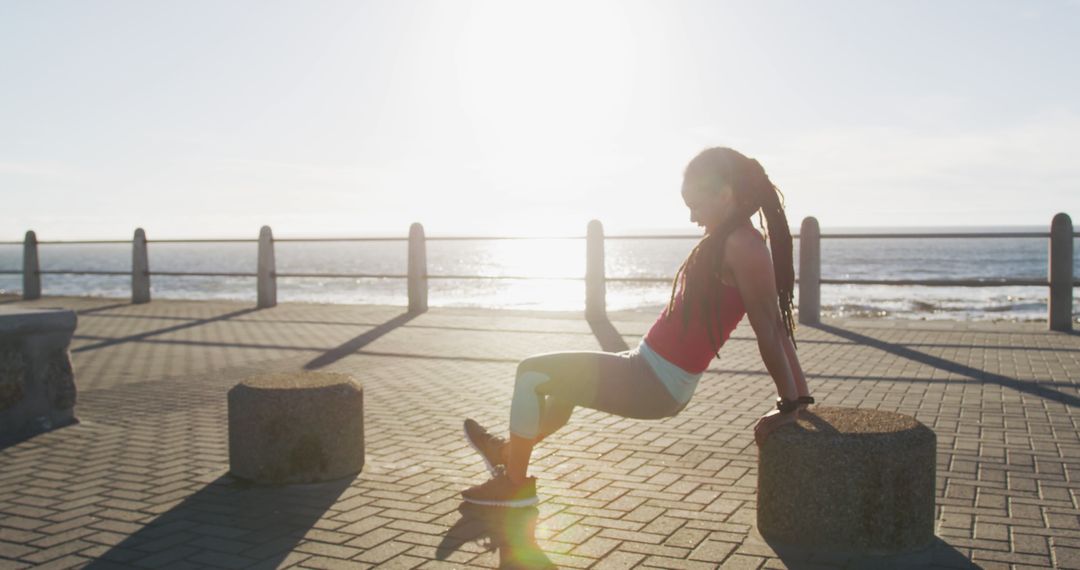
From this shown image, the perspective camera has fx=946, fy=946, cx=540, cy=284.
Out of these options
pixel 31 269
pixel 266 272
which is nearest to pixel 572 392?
pixel 266 272

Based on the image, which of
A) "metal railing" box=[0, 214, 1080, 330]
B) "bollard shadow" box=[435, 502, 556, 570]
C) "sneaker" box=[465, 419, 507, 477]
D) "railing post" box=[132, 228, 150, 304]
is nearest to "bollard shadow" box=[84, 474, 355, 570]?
"bollard shadow" box=[435, 502, 556, 570]

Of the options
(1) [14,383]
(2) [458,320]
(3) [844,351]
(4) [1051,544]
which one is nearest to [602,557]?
(4) [1051,544]

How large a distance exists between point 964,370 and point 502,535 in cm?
612

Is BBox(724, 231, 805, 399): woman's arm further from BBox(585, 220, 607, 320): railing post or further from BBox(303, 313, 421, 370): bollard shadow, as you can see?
BBox(585, 220, 607, 320): railing post

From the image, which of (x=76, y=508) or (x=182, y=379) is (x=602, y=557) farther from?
(x=182, y=379)

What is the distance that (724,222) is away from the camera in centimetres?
379

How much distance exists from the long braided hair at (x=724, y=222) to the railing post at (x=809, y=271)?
909 centimetres

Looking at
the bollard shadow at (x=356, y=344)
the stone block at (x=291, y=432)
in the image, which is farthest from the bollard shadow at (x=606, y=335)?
the stone block at (x=291, y=432)

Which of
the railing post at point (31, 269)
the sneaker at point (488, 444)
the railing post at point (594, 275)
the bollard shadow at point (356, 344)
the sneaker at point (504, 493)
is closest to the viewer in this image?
the sneaker at point (504, 493)

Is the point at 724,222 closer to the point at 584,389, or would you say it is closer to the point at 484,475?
the point at 584,389

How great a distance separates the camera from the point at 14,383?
6262 mm

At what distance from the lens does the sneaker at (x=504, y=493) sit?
4.24 meters

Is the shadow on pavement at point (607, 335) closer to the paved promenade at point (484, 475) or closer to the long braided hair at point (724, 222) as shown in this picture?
the paved promenade at point (484, 475)

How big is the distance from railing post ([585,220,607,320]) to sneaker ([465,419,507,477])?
9.43 meters
